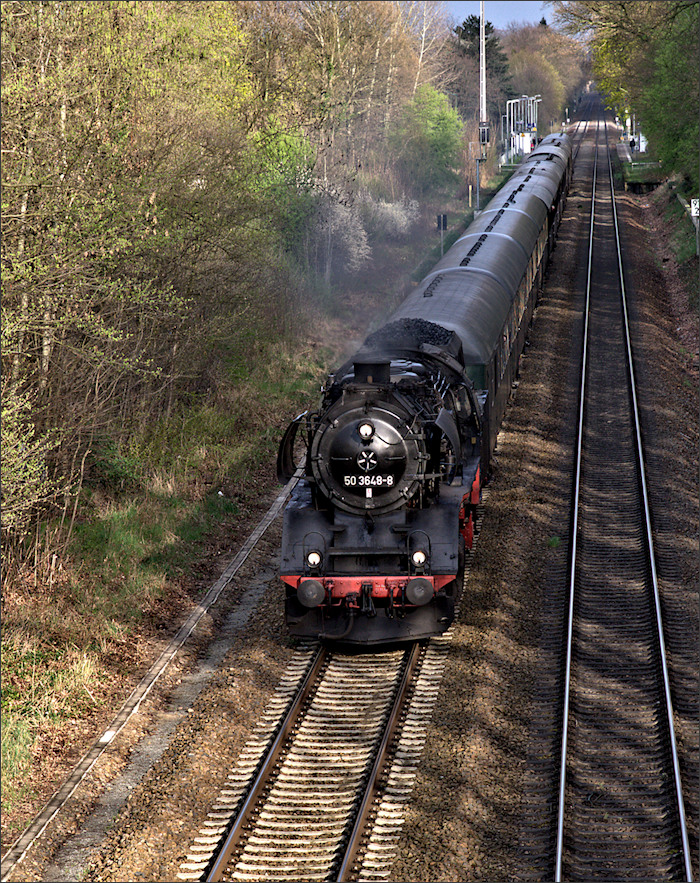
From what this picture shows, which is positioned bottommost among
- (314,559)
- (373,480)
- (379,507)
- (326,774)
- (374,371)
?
(326,774)

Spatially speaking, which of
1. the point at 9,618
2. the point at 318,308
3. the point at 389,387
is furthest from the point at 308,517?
the point at 318,308

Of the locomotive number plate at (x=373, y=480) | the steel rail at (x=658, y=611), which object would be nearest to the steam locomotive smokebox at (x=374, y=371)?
the locomotive number plate at (x=373, y=480)

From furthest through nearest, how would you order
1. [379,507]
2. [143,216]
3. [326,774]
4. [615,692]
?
[143,216]
[379,507]
[615,692]
[326,774]

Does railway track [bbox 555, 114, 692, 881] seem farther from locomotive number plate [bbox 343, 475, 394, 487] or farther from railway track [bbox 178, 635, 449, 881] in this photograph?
locomotive number plate [bbox 343, 475, 394, 487]

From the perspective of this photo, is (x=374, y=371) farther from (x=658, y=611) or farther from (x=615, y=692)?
(x=658, y=611)

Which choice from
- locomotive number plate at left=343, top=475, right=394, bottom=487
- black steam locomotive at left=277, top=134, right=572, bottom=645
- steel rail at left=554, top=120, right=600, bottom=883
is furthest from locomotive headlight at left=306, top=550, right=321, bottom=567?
steel rail at left=554, top=120, right=600, bottom=883

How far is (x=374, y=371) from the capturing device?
12.1m

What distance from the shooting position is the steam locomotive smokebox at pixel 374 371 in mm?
12094

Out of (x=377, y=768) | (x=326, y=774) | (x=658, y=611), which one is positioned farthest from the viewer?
(x=658, y=611)

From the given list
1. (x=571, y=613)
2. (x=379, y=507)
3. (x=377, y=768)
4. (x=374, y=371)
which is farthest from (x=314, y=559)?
(x=571, y=613)

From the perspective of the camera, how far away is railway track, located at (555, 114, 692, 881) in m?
8.39

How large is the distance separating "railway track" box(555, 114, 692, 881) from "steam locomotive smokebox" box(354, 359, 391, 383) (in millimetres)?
4110

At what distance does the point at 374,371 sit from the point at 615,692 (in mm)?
4860

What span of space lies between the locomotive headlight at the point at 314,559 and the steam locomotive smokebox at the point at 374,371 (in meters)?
2.29
